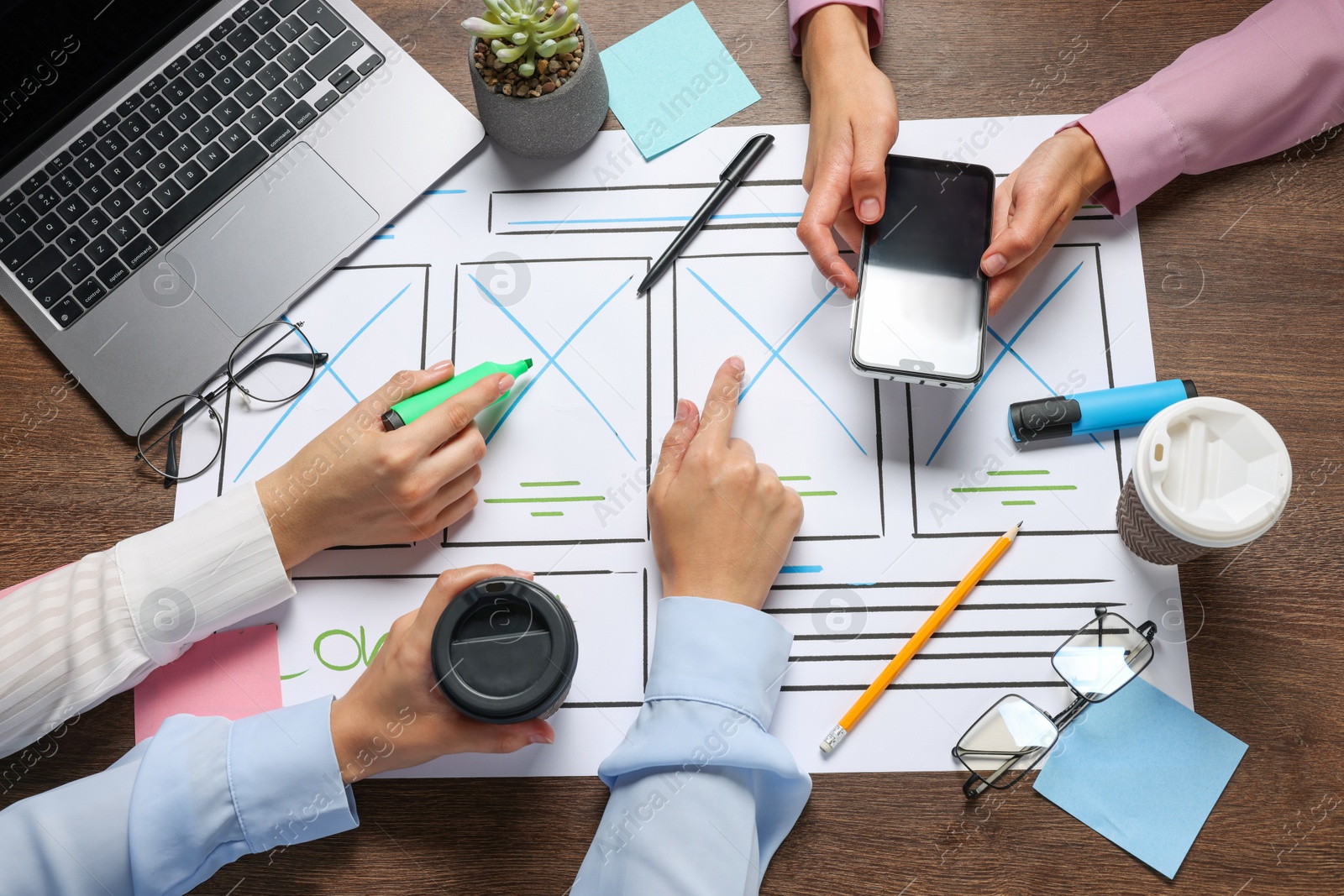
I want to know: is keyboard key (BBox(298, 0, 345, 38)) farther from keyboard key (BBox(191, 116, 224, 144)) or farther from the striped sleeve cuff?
the striped sleeve cuff

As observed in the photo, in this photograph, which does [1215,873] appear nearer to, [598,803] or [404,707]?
[598,803]

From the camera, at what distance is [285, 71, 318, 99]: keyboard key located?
810 mm

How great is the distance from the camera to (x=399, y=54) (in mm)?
828

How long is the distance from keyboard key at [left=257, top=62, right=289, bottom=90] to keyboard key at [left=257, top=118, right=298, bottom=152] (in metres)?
0.04

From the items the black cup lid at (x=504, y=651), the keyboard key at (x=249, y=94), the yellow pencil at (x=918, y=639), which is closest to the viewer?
the black cup lid at (x=504, y=651)

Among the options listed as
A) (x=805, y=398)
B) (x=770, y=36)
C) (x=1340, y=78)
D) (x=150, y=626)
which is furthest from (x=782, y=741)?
(x=1340, y=78)

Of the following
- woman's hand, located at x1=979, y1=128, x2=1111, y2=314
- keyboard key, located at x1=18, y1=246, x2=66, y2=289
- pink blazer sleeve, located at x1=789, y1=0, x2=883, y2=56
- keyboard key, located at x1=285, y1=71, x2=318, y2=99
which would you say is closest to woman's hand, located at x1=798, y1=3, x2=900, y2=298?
pink blazer sleeve, located at x1=789, y1=0, x2=883, y2=56

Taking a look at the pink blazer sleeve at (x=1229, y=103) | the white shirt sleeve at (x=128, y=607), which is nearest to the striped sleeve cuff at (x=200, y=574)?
the white shirt sleeve at (x=128, y=607)

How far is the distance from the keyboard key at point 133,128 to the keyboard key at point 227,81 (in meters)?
0.07

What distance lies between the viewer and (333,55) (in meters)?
0.82

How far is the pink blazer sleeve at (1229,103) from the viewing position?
2.54 ft

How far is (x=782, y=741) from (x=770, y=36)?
686 millimetres

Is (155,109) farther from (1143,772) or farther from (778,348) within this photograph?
(1143,772)

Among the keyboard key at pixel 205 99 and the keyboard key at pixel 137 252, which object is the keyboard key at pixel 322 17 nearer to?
the keyboard key at pixel 205 99
